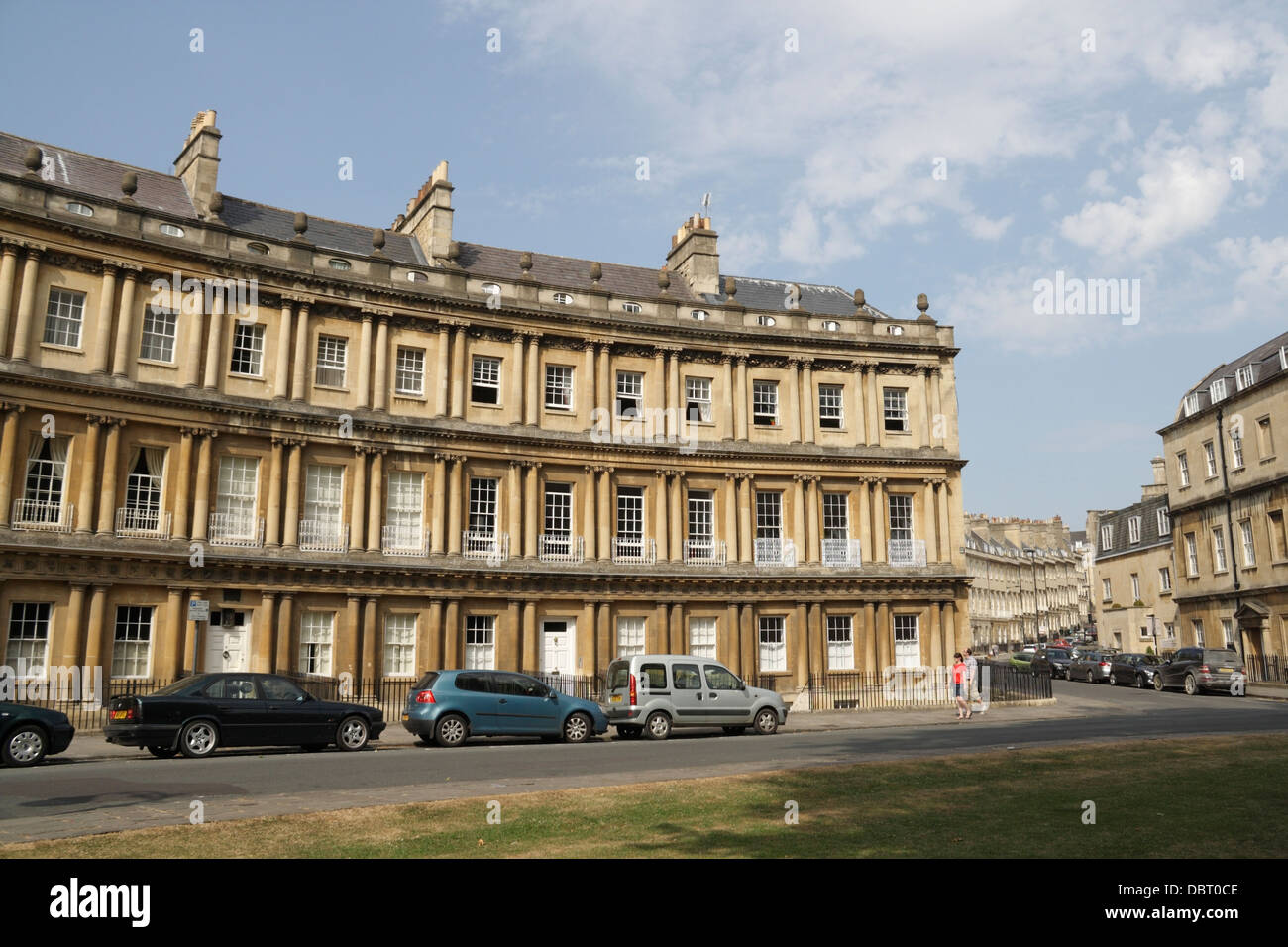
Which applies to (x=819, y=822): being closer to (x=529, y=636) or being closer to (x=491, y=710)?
(x=491, y=710)

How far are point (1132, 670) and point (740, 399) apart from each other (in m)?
22.0

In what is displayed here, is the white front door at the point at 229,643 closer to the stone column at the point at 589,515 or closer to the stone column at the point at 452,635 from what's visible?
the stone column at the point at 452,635

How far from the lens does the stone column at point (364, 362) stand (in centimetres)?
2880

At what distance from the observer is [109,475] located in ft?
82.2

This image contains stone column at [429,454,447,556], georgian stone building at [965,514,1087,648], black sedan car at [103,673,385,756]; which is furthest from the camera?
georgian stone building at [965,514,1087,648]

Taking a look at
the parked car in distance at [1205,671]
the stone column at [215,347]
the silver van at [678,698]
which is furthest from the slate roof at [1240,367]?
the stone column at [215,347]

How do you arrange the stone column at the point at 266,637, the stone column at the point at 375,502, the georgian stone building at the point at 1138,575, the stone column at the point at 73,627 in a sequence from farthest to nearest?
the georgian stone building at the point at 1138,575, the stone column at the point at 375,502, the stone column at the point at 266,637, the stone column at the point at 73,627

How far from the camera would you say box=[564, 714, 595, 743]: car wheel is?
826 inches

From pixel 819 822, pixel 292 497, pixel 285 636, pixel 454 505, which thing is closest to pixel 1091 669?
pixel 454 505

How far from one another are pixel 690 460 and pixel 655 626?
5.60 m

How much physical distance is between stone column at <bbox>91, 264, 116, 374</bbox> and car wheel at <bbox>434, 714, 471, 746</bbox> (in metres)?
13.7

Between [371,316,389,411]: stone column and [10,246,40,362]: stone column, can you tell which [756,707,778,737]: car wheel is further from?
[10,246,40,362]: stone column

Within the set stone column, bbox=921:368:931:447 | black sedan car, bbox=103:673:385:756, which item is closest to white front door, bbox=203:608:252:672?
black sedan car, bbox=103:673:385:756

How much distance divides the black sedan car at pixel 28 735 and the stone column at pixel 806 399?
24.2 meters
